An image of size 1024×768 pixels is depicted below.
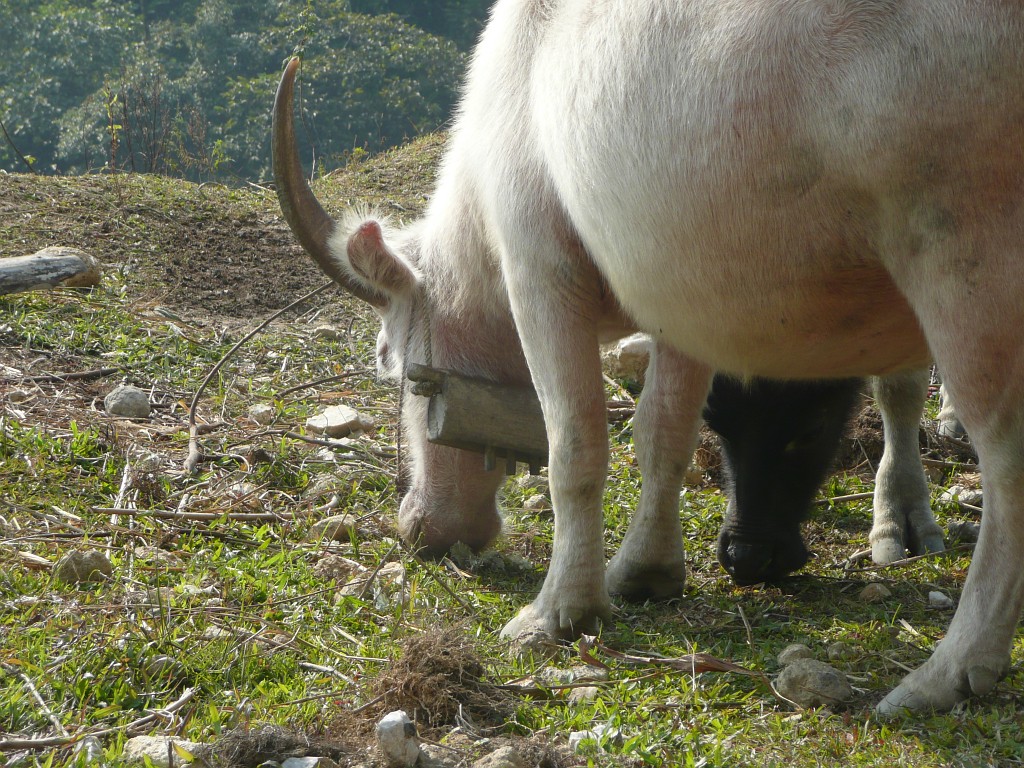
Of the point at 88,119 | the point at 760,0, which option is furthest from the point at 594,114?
the point at 88,119

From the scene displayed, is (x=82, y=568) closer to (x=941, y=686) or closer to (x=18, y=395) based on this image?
(x=18, y=395)

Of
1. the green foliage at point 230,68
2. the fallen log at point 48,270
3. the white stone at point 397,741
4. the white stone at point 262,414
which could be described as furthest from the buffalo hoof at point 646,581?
the green foliage at point 230,68

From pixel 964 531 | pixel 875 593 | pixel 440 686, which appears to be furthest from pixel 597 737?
pixel 964 531

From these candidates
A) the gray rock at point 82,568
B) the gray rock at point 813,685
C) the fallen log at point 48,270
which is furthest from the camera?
the fallen log at point 48,270

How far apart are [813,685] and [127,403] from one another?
11.3ft

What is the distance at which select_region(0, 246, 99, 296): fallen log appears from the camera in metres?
6.06

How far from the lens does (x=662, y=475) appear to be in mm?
3713

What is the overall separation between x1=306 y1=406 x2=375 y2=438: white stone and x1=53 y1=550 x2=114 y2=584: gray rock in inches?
70.0

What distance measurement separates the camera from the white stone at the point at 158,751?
222cm

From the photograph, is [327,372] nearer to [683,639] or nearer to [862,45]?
[683,639]

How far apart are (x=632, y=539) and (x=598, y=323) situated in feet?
2.39

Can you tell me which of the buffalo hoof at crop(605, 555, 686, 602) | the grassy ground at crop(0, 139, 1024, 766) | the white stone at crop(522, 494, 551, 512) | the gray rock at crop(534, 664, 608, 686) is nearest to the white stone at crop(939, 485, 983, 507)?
the grassy ground at crop(0, 139, 1024, 766)

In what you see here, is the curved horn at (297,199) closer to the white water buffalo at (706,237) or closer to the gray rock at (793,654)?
the white water buffalo at (706,237)

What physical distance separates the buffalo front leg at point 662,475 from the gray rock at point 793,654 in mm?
714
